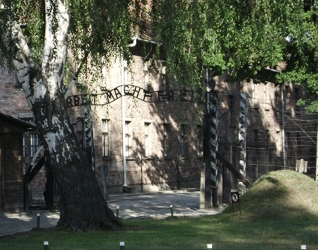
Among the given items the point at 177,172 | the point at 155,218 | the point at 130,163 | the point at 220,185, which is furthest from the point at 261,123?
the point at 155,218

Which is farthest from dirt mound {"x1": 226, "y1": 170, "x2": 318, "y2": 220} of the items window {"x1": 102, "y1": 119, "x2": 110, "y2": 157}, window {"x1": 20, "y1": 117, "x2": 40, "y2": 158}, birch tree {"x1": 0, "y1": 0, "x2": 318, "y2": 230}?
window {"x1": 102, "y1": 119, "x2": 110, "y2": 157}

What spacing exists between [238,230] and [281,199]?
412 centimetres

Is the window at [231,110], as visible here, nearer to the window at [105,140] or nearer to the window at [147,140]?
the window at [147,140]

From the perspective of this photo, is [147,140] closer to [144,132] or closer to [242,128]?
[144,132]

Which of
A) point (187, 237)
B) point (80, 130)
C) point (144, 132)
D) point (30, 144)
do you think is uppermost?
point (144, 132)

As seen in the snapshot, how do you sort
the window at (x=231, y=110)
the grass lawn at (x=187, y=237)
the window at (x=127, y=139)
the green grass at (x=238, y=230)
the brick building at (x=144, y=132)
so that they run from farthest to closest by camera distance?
the window at (x=231, y=110) < the window at (x=127, y=139) < the brick building at (x=144, y=132) < the green grass at (x=238, y=230) < the grass lawn at (x=187, y=237)

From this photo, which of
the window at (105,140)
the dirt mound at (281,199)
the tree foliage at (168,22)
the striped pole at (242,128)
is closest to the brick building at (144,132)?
the window at (105,140)

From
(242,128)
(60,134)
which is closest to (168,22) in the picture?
(60,134)

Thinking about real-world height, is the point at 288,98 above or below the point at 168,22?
above

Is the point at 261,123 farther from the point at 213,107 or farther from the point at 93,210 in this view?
the point at 93,210

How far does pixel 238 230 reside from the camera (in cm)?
2117

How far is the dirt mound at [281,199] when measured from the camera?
2439 cm

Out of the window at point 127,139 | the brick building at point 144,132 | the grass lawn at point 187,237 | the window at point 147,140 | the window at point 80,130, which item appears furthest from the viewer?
the window at point 147,140

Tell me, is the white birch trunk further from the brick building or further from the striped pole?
the striped pole
